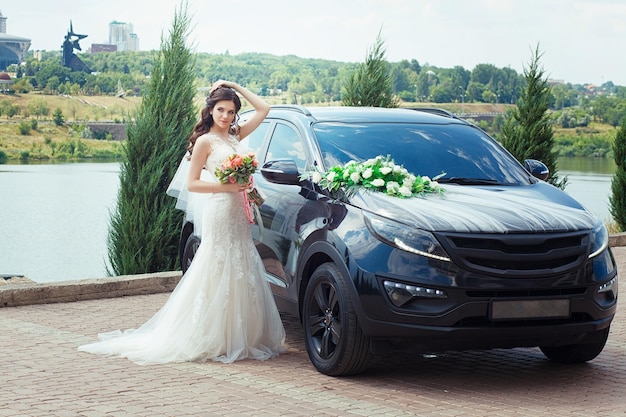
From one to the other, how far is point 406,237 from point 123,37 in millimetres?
28031

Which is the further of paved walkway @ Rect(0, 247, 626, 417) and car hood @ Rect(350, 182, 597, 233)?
car hood @ Rect(350, 182, 597, 233)

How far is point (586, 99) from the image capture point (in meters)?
36.2

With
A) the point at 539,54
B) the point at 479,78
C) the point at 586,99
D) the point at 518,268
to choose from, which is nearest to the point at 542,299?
the point at 518,268

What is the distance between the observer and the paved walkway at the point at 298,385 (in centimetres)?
595

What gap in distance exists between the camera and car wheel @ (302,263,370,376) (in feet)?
21.6

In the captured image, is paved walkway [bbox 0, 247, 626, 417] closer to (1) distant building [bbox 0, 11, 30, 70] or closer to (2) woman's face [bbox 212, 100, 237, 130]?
(2) woman's face [bbox 212, 100, 237, 130]

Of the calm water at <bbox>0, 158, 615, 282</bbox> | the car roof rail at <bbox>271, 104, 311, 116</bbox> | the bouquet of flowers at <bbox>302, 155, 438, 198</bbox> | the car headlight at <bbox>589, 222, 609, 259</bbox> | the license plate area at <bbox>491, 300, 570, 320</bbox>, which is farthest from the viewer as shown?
the calm water at <bbox>0, 158, 615, 282</bbox>

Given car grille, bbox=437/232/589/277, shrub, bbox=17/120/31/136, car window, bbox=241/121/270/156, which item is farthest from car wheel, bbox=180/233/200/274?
shrub, bbox=17/120/31/136

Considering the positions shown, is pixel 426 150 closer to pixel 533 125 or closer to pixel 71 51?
pixel 533 125

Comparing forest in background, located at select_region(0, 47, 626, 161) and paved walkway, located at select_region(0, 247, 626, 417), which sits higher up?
forest in background, located at select_region(0, 47, 626, 161)

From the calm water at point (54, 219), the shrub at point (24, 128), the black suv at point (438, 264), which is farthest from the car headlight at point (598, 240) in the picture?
the shrub at point (24, 128)

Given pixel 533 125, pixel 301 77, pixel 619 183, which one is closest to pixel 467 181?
pixel 533 125

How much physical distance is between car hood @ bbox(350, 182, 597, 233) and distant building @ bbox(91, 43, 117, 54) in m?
20.6

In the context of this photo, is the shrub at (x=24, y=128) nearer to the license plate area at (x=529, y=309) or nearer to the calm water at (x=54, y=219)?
the calm water at (x=54, y=219)
